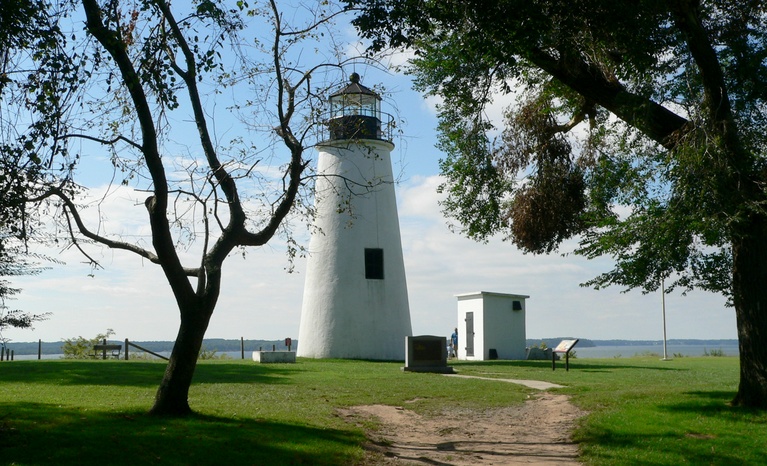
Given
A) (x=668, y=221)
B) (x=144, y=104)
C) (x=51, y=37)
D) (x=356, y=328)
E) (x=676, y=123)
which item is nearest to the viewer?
(x=51, y=37)

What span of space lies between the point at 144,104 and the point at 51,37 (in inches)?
65.8

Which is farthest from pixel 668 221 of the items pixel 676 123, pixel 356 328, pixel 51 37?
pixel 356 328

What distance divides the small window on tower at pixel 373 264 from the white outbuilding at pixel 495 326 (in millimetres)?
5828

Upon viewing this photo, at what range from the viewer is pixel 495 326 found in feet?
121

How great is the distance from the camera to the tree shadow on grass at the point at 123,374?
19.9 metres

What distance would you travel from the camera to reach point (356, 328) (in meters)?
32.6

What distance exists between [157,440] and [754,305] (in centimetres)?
1038

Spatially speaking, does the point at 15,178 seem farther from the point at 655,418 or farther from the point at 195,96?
the point at 655,418

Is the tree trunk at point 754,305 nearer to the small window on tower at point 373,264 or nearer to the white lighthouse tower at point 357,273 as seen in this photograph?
the white lighthouse tower at point 357,273

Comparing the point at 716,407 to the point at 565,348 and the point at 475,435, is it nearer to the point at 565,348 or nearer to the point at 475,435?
the point at 475,435

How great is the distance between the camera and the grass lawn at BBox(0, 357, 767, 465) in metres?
10.5

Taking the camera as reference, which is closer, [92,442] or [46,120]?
[92,442]

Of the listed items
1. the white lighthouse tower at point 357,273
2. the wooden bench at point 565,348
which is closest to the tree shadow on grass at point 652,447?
the wooden bench at point 565,348

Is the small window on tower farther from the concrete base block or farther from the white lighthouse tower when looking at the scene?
Result: the concrete base block
